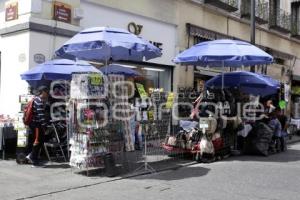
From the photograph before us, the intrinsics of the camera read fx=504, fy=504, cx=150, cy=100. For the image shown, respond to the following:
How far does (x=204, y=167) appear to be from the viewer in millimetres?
11383

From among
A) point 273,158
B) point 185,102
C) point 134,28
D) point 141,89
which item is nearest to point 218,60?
point 185,102

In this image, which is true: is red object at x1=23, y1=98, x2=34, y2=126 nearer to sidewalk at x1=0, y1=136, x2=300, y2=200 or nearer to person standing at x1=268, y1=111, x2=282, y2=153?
sidewalk at x1=0, y1=136, x2=300, y2=200

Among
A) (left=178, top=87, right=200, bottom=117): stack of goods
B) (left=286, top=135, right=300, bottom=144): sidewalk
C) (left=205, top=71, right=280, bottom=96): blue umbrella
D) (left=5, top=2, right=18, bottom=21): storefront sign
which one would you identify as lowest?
(left=286, top=135, right=300, bottom=144): sidewalk

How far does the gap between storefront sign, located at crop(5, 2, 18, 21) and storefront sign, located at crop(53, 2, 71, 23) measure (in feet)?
3.40

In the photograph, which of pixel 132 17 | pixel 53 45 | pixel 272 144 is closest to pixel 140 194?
pixel 53 45

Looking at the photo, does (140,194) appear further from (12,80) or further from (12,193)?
(12,80)

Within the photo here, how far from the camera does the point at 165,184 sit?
30.5ft

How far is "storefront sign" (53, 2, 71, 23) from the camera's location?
13570 mm

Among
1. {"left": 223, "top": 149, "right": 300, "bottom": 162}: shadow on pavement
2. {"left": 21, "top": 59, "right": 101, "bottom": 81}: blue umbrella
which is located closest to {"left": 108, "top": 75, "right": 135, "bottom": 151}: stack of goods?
{"left": 21, "top": 59, "right": 101, "bottom": 81}: blue umbrella

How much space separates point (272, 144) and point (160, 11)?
20.4ft

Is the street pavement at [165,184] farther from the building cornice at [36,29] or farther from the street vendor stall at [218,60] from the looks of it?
the building cornice at [36,29]

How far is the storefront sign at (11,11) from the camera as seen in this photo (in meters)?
13.5

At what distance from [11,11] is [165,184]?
23.4 ft

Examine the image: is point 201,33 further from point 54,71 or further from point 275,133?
point 54,71
